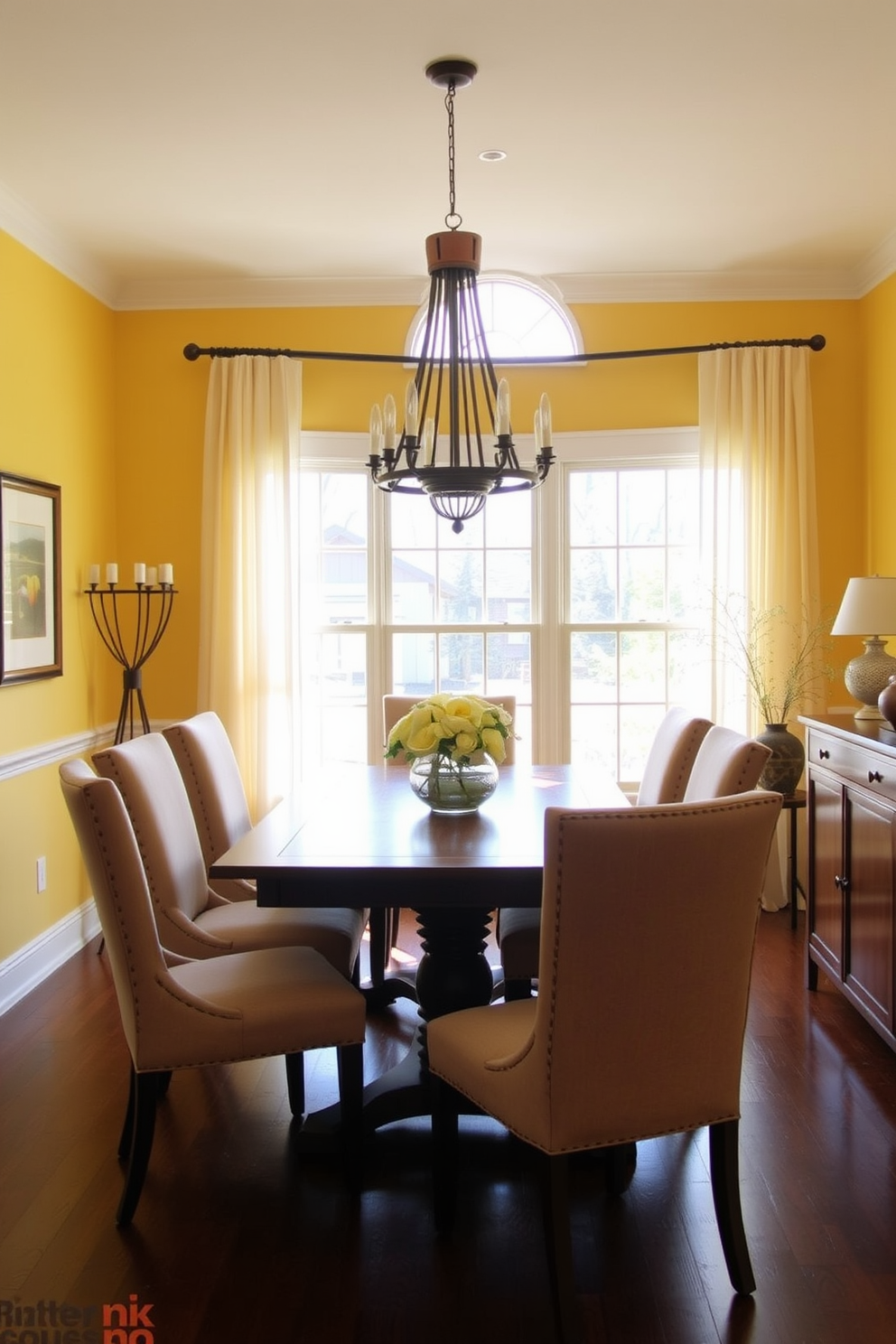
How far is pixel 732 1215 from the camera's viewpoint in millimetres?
2174

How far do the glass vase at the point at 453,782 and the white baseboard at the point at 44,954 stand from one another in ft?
5.93

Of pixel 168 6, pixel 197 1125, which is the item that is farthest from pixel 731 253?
pixel 197 1125

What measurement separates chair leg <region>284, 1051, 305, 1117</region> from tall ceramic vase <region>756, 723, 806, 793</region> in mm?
2406

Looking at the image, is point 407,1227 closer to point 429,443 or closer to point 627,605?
point 429,443

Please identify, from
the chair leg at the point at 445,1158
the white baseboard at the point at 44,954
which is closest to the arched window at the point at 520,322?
the white baseboard at the point at 44,954

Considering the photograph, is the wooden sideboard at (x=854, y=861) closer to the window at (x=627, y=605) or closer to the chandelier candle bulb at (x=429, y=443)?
the window at (x=627, y=605)

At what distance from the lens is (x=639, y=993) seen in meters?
→ 2.02

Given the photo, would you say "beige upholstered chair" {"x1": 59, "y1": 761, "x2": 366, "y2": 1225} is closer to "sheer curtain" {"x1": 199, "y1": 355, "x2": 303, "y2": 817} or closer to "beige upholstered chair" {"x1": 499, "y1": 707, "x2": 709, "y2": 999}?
"beige upholstered chair" {"x1": 499, "y1": 707, "x2": 709, "y2": 999}

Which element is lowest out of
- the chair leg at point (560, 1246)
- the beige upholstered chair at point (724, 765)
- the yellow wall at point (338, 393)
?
the chair leg at point (560, 1246)

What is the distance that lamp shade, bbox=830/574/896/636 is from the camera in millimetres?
3723

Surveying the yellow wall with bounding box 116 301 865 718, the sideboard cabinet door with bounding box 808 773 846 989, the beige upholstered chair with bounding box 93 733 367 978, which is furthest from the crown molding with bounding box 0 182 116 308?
the sideboard cabinet door with bounding box 808 773 846 989

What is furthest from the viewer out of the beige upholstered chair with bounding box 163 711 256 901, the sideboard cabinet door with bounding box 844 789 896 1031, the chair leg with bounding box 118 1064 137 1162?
the beige upholstered chair with bounding box 163 711 256 901

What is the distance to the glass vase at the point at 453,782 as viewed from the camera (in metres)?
3.03

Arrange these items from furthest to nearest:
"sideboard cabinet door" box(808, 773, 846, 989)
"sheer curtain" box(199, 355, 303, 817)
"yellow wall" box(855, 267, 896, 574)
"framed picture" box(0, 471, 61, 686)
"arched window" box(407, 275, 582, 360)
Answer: "arched window" box(407, 275, 582, 360)
"sheer curtain" box(199, 355, 303, 817)
"yellow wall" box(855, 267, 896, 574)
"framed picture" box(0, 471, 61, 686)
"sideboard cabinet door" box(808, 773, 846, 989)
